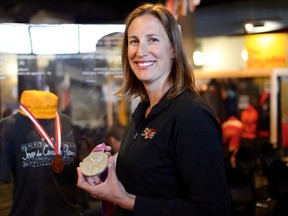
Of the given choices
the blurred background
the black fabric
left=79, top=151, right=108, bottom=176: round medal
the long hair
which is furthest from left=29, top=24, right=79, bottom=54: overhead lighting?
left=79, top=151, right=108, bottom=176: round medal

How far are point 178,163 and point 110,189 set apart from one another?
24cm

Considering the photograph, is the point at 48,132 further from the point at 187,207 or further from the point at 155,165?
the point at 187,207

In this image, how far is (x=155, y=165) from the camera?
4.43 feet

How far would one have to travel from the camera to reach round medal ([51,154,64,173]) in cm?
181

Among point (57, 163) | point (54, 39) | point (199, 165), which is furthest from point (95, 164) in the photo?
point (54, 39)

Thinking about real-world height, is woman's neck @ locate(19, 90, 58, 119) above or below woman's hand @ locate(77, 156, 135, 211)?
above

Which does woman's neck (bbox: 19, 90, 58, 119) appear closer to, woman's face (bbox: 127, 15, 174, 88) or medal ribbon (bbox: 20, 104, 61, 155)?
medal ribbon (bbox: 20, 104, 61, 155)

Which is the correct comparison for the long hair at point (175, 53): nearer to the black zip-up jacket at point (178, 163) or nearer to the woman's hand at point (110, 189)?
the black zip-up jacket at point (178, 163)

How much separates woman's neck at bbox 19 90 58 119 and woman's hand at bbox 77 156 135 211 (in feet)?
1.72

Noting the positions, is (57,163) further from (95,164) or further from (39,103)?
(95,164)

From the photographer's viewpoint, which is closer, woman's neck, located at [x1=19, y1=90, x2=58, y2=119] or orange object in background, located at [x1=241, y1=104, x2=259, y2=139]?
woman's neck, located at [x1=19, y1=90, x2=58, y2=119]

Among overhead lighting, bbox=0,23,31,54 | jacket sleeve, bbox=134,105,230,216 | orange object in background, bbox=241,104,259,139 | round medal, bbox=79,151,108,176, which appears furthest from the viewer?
orange object in background, bbox=241,104,259,139

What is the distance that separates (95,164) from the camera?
1.41m

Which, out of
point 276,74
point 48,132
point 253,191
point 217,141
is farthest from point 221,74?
point 217,141
